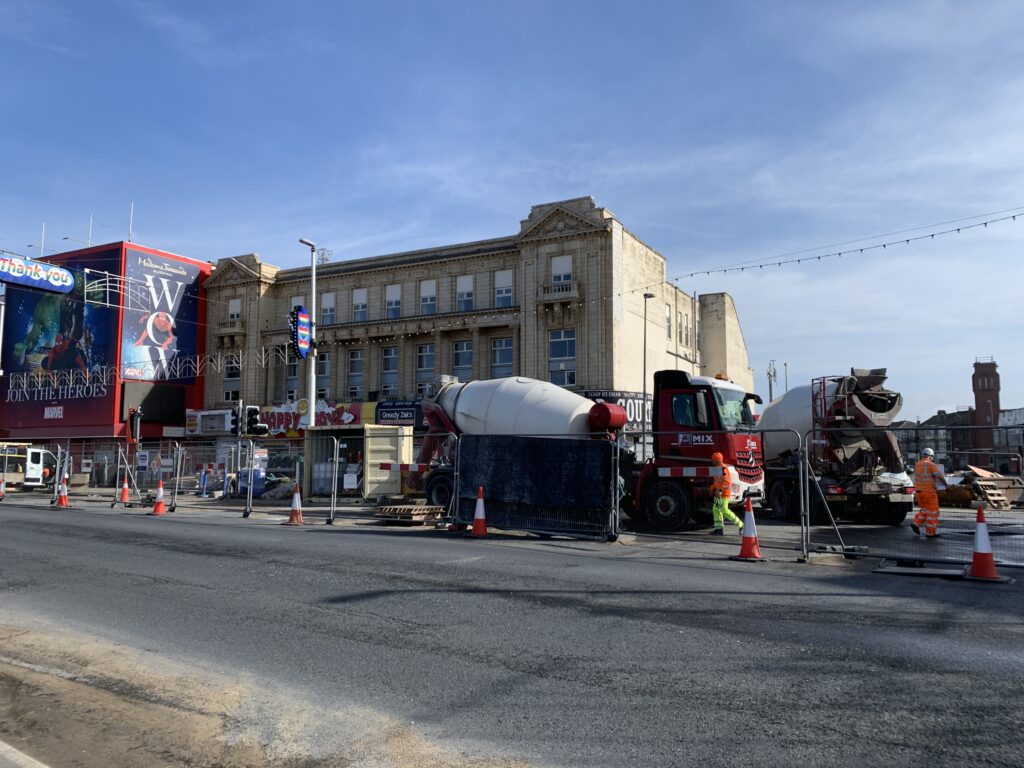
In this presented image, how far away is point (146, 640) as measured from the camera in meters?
6.73

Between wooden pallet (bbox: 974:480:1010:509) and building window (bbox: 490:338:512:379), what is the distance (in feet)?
74.6

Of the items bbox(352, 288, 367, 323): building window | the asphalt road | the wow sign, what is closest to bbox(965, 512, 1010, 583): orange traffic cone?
the asphalt road

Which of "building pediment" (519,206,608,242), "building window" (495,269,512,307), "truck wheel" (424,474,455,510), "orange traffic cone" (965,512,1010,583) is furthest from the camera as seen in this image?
"building window" (495,269,512,307)

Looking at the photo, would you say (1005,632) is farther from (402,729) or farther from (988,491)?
(988,491)

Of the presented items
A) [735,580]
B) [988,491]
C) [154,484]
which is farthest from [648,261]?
[735,580]

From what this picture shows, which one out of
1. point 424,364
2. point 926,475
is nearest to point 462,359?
point 424,364

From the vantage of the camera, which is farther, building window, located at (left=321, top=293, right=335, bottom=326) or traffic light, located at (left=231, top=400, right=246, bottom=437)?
building window, located at (left=321, top=293, right=335, bottom=326)

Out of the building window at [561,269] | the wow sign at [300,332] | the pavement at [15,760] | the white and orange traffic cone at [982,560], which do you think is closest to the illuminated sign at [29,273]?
the wow sign at [300,332]

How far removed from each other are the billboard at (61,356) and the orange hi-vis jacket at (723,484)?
136 feet

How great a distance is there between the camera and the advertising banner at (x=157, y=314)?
149 feet

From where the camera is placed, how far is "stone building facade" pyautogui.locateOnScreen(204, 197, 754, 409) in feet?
122

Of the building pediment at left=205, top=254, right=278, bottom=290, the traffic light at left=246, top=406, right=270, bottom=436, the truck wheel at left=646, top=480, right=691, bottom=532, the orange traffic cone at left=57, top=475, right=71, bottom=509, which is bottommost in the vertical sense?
the orange traffic cone at left=57, top=475, right=71, bottom=509

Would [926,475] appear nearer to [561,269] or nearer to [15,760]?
[15,760]

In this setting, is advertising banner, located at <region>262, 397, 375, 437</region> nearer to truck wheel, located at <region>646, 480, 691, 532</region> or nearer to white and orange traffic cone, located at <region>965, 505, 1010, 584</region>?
truck wheel, located at <region>646, 480, 691, 532</region>
